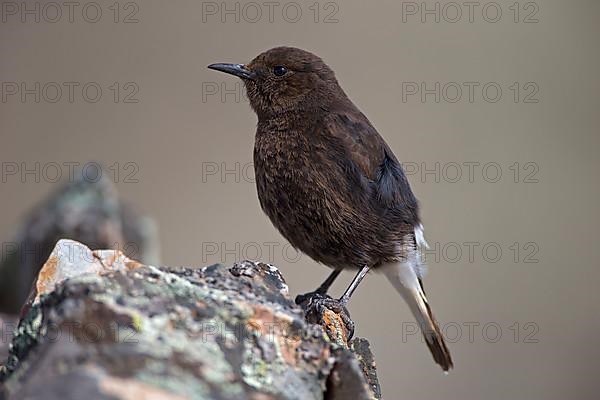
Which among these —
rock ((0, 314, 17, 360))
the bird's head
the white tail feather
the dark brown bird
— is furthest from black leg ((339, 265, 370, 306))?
rock ((0, 314, 17, 360))

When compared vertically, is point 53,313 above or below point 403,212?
above

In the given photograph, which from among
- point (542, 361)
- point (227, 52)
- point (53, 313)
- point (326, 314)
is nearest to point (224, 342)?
point (53, 313)

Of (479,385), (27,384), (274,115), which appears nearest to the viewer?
(27,384)

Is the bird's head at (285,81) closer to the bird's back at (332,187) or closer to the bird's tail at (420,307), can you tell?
the bird's back at (332,187)

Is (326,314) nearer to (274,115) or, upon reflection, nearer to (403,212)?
(403,212)

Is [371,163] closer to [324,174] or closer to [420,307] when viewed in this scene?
[324,174]

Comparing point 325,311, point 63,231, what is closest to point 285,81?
point 325,311

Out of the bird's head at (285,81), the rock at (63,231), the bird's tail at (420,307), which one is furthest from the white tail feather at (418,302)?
the rock at (63,231)
